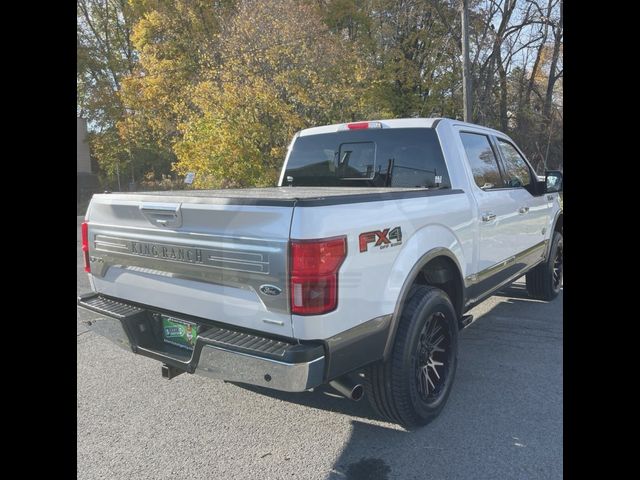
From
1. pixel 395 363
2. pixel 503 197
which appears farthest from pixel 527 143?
pixel 395 363

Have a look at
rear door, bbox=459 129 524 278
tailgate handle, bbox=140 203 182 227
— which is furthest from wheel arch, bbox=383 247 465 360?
tailgate handle, bbox=140 203 182 227

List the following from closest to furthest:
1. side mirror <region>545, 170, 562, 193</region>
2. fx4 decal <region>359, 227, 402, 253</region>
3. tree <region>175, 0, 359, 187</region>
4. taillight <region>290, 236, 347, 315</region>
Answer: taillight <region>290, 236, 347, 315</region> → fx4 decal <region>359, 227, 402, 253</region> → side mirror <region>545, 170, 562, 193</region> → tree <region>175, 0, 359, 187</region>

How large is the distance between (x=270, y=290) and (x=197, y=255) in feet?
1.83

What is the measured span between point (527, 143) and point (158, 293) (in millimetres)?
22253

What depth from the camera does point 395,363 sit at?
3.06 meters

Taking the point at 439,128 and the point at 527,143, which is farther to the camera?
the point at 527,143

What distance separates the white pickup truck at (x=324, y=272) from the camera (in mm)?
2520

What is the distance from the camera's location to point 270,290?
256 cm

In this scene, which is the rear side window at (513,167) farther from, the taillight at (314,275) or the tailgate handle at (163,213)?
the tailgate handle at (163,213)

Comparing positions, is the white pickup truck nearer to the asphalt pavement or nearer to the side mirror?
the asphalt pavement

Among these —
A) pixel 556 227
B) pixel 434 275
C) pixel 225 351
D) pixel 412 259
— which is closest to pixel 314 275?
pixel 225 351

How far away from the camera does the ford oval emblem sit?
8.29 feet
